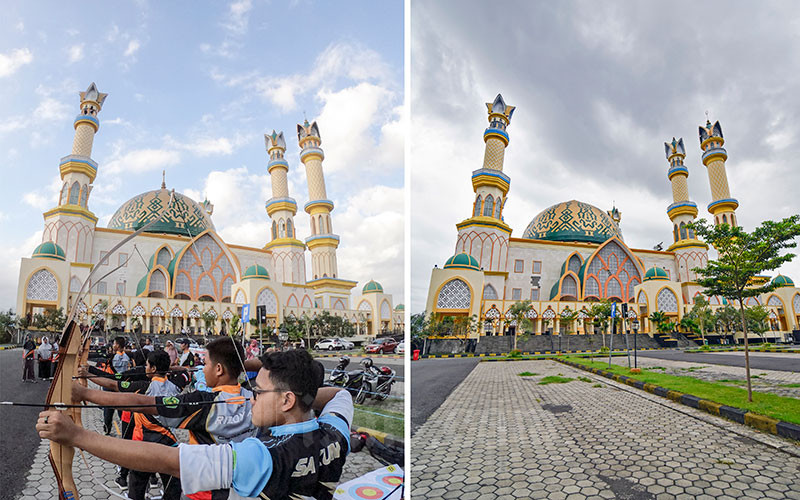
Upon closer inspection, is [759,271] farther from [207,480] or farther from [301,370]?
[207,480]

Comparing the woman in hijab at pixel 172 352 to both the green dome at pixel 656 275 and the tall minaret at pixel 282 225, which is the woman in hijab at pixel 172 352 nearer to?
the tall minaret at pixel 282 225

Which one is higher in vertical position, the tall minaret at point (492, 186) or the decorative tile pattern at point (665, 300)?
the tall minaret at point (492, 186)

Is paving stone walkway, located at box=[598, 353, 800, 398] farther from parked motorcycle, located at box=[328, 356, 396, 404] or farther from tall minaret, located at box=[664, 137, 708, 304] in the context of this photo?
tall minaret, located at box=[664, 137, 708, 304]

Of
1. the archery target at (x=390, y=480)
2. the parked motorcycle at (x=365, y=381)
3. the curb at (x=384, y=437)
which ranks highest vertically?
the parked motorcycle at (x=365, y=381)

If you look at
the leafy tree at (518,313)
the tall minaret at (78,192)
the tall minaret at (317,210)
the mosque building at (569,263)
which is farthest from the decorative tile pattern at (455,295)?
the tall minaret at (78,192)

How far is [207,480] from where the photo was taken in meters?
0.63

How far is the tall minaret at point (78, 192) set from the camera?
129 cm

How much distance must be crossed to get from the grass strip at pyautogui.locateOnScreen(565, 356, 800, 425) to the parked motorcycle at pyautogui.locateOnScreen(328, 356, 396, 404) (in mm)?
2202

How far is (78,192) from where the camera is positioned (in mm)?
1319

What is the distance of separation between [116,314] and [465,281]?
28.1 ft

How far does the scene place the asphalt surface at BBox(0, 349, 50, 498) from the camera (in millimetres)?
1063

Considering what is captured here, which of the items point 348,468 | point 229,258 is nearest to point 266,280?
point 229,258

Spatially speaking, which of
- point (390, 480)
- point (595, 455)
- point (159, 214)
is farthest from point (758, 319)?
point (159, 214)

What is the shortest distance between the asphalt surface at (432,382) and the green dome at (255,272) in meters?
1.73
